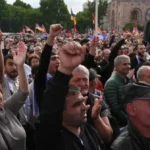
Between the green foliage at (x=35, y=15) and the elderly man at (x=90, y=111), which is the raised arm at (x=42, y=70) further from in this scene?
the green foliage at (x=35, y=15)

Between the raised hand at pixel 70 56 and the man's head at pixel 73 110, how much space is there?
20 centimetres

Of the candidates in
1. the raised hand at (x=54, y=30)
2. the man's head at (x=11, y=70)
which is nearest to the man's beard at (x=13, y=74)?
the man's head at (x=11, y=70)

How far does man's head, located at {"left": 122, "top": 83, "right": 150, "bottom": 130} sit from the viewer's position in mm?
2629

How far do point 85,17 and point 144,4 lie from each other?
1607 centimetres

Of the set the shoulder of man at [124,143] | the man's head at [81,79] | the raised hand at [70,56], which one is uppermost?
the raised hand at [70,56]

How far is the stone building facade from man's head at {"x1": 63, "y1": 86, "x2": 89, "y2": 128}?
7251cm

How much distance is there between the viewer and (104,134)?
367 cm

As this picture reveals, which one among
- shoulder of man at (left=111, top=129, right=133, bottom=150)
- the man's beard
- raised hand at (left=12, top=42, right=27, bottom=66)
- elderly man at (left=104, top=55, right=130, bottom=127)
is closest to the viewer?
shoulder of man at (left=111, top=129, right=133, bottom=150)

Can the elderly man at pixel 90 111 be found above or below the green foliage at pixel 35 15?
above

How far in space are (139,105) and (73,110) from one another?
1.54 feet

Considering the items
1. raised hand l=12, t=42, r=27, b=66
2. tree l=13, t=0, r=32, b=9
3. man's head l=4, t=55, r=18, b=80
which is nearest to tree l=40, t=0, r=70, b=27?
tree l=13, t=0, r=32, b=9

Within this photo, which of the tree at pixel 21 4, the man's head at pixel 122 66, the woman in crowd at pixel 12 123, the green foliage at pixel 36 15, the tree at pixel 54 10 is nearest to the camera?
the woman in crowd at pixel 12 123

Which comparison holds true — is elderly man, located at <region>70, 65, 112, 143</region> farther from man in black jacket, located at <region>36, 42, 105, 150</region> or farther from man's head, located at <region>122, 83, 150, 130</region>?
man's head, located at <region>122, 83, 150, 130</region>

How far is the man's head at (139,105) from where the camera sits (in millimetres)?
2629
